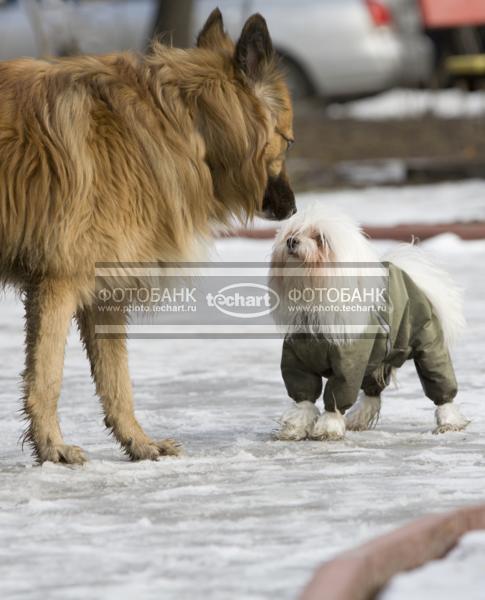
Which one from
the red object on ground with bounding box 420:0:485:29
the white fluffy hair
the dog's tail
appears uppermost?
the white fluffy hair

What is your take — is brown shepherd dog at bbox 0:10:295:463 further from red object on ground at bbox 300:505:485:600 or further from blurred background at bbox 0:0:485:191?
blurred background at bbox 0:0:485:191

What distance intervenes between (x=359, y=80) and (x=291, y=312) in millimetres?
14964

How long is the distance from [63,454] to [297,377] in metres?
1.11

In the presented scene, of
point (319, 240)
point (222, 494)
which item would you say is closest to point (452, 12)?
point (319, 240)

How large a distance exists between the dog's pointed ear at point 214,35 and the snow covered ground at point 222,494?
1.68 metres

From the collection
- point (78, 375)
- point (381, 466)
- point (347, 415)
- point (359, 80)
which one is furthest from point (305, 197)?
point (381, 466)

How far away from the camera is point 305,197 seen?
16172 millimetres

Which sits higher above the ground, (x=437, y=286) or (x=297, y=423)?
(x=437, y=286)

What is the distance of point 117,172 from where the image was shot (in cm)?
546

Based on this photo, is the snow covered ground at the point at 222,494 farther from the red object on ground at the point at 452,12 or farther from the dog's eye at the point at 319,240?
the red object on ground at the point at 452,12

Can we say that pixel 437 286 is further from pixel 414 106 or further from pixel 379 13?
pixel 414 106

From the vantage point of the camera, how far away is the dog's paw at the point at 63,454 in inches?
218

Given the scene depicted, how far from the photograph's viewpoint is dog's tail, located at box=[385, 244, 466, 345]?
6207 mm

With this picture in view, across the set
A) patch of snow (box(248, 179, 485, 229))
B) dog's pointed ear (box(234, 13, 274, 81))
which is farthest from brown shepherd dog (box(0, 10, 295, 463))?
patch of snow (box(248, 179, 485, 229))
